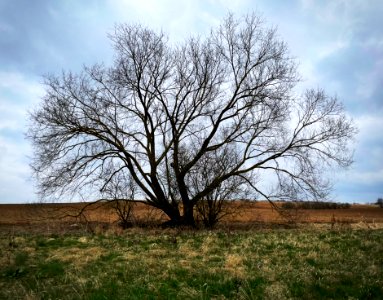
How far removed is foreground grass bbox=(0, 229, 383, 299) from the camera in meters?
8.45

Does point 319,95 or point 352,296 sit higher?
point 319,95

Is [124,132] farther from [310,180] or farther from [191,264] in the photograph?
[191,264]

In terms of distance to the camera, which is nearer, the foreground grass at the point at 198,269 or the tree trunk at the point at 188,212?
the foreground grass at the point at 198,269

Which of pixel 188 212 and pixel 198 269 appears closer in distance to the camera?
pixel 198 269

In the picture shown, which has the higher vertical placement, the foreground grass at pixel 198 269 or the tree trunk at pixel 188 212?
the tree trunk at pixel 188 212

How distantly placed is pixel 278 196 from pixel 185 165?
17.3ft

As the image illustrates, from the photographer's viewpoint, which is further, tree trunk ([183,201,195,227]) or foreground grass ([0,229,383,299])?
tree trunk ([183,201,195,227])

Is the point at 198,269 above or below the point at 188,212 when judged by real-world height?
below

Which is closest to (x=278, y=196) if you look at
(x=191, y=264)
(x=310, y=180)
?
(x=310, y=180)

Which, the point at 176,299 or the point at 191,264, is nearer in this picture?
the point at 176,299

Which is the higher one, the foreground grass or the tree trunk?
the tree trunk

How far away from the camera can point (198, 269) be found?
399 inches

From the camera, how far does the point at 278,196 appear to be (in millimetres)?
24328

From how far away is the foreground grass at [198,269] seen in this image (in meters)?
8.45
